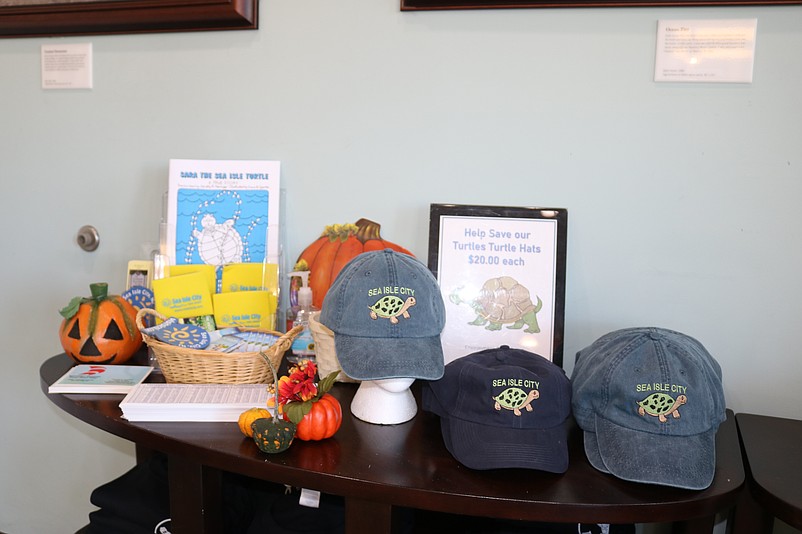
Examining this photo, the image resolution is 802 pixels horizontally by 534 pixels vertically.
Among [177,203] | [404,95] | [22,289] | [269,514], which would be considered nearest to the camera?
[269,514]

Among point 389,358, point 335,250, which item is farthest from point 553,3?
point 389,358

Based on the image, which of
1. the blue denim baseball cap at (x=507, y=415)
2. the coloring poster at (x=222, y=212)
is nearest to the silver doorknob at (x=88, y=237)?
the coloring poster at (x=222, y=212)

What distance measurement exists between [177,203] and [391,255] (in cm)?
62

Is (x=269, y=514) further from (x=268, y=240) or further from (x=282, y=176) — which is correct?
(x=282, y=176)

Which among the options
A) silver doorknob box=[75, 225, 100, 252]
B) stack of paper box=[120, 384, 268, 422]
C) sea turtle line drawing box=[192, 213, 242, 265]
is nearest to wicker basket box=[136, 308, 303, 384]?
stack of paper box=[120, 384, 268, 422]

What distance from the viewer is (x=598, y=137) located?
117 cm

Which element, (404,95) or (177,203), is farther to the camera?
(177,203)

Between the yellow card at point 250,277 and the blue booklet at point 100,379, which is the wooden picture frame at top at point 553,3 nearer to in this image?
the yellow card at point 250,277

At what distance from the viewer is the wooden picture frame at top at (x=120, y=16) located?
130 cm

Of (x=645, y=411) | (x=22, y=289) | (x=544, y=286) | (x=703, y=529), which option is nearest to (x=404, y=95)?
(x=544, y=286)

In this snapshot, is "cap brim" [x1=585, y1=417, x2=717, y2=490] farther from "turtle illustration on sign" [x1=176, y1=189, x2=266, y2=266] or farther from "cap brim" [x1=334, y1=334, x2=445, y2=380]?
"turtle illustration on sign" [x1=176, y1=189, x2=266, y2=266]

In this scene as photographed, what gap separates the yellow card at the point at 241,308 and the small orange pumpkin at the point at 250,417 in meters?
0.32

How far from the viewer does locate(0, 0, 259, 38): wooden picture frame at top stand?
4.25ft

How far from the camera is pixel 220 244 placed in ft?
4.37
